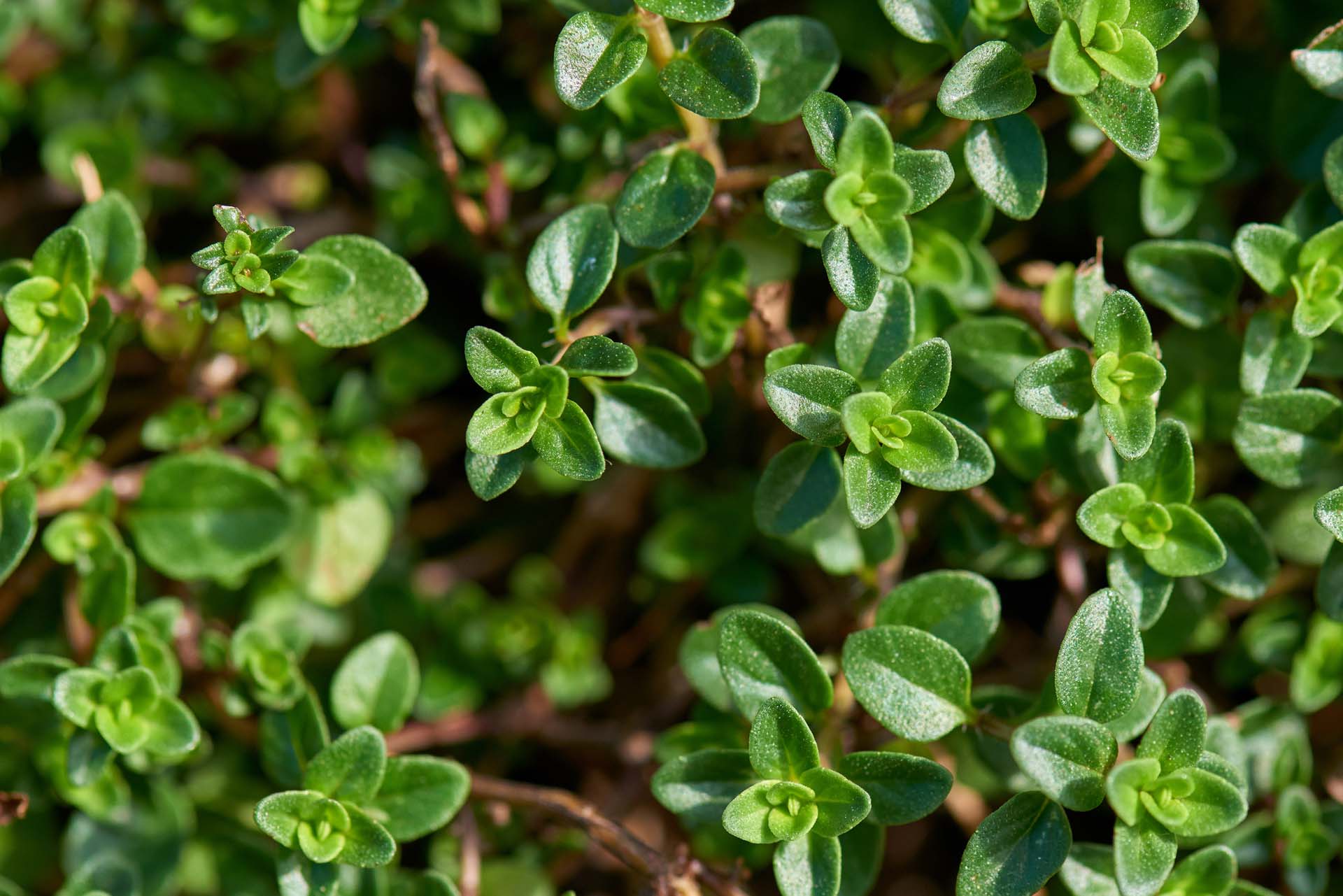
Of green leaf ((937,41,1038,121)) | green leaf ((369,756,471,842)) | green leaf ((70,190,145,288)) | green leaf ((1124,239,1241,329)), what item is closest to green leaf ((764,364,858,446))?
green leaf ((937,41,1038,121))

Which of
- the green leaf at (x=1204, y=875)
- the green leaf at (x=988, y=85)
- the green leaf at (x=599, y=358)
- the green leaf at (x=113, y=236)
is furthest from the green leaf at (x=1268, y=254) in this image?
the green leaf at (x=113, y=236)

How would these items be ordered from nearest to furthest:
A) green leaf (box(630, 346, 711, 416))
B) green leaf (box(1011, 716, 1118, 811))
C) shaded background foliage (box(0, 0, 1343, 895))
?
green leaf (box(1011, 716, 1118, 811))
green leaf (box(630, 346, 711, 416))
shaded background foliage (box(0, 0, 1343, 895))

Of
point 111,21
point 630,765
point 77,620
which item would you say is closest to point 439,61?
point 111,21

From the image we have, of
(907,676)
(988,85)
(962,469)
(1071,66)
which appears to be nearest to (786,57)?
(988,85)

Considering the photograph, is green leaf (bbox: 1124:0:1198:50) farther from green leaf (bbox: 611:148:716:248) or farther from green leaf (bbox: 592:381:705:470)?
green leaf (bbox: 592:381:705:470)

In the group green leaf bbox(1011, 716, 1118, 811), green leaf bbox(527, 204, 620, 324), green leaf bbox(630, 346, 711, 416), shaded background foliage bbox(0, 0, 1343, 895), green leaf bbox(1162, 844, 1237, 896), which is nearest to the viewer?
green leaf bbox(1011, 716, 1118, 811)

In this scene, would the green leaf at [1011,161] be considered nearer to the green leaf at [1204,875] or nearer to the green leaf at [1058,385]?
the green leaf at [1058,385]

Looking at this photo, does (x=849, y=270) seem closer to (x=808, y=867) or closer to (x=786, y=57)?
(x=786, y=57)
